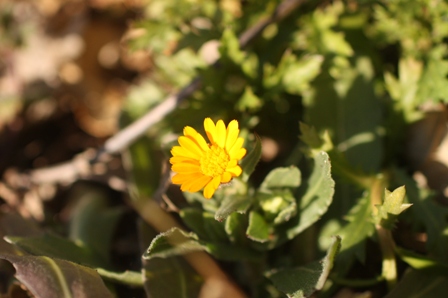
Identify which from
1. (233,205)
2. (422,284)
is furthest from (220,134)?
(422,284)

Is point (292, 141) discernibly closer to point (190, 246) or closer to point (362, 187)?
point (362, 187)

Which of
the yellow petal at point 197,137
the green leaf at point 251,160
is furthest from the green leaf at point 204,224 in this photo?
the yellow petal at point 197,137

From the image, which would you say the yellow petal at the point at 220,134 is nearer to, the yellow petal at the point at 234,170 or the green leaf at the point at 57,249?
the yellow petal at the point at 234,170

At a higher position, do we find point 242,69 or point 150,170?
point 242,69

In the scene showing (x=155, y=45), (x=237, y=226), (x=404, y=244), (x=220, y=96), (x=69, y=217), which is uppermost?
(x=155, y=45)

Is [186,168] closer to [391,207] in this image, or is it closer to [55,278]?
[55,278]

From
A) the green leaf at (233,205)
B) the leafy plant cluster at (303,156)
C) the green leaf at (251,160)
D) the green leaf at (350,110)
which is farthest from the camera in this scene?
the green leaf at (350,110)

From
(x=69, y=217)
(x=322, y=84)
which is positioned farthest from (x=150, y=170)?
(x=322, y=84)
